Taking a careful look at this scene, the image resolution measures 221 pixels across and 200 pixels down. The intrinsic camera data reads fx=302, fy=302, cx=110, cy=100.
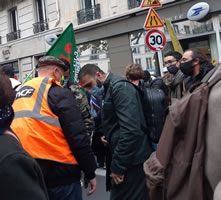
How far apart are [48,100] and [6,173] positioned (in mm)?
1368

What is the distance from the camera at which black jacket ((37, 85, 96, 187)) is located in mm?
2430

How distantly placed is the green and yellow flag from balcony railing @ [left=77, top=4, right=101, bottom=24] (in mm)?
8720

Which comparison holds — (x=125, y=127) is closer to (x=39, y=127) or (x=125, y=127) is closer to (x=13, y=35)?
(x=39, y=127)

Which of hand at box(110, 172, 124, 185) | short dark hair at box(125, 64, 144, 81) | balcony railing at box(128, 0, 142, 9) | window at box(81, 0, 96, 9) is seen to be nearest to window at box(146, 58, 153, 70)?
balcony railing at box(128, 0, 142, 9)

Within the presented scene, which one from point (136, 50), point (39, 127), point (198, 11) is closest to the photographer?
point (39, 127)

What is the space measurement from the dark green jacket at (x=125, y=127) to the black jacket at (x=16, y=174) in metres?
1.53

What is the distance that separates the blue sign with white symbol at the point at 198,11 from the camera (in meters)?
10.1

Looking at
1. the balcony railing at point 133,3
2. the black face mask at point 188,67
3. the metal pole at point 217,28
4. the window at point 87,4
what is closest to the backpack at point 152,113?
the black face mask at point 188,67

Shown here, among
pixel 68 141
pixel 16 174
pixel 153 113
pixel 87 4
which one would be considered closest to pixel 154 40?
pixel 153 113

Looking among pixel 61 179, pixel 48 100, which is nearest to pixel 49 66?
pixel 48 100

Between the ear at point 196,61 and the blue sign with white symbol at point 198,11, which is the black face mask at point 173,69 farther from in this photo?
the blue sign with white symbol at point 198,11

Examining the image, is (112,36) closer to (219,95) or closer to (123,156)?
(123,156)

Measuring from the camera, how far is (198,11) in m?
10.3

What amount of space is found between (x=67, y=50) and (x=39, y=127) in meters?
3.01
